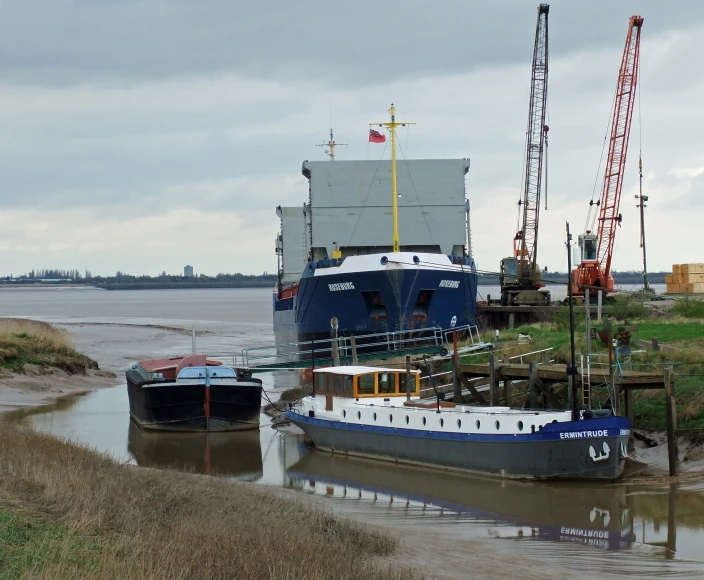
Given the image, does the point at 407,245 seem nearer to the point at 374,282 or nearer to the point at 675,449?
Result: the point at 374,282

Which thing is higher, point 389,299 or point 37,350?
point 389,299

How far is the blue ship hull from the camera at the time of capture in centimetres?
4872

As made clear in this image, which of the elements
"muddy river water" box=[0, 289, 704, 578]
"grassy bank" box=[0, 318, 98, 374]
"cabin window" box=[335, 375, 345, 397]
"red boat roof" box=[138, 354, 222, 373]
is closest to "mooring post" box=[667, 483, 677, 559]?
"muddy river water" box=[0, 289, 704, 578]

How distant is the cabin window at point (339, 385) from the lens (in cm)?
2844

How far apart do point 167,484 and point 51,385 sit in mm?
25690

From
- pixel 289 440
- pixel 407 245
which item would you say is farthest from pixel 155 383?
pixel 407 245

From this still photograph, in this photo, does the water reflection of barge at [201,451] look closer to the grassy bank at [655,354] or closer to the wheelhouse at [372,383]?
the wheelhouse at [372,383]

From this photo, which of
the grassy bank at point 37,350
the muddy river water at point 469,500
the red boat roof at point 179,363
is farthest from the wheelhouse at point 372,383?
the grassy bank at point 37,350

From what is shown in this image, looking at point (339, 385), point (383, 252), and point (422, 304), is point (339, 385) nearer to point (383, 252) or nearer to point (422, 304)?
point (422, 304)

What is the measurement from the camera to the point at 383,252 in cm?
5653

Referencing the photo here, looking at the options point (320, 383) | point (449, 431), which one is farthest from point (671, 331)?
point (449, 431)

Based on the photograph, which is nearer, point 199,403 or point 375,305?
point 199,403

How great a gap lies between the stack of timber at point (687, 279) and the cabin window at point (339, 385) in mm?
53809

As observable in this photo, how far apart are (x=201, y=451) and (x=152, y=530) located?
1649 centimetres
